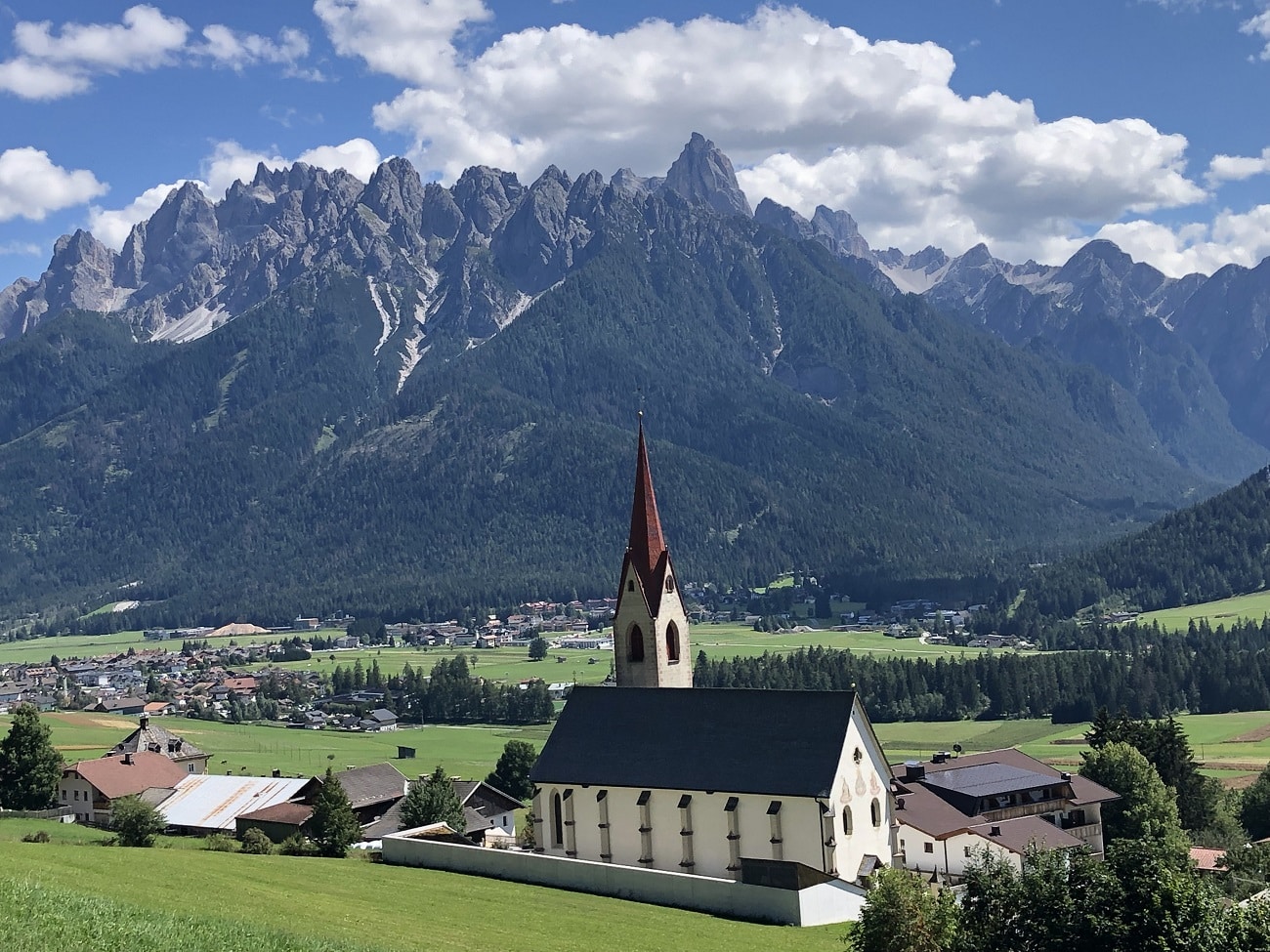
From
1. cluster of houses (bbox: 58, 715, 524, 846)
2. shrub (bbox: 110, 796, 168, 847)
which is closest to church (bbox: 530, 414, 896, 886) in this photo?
cluster of houses (bbox: 58, 715, 524, 846)

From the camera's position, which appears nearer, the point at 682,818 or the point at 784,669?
the point at 682,818

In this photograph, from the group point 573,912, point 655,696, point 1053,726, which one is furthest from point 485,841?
point 1053,726

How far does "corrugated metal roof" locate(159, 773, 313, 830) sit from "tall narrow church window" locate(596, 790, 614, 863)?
2860 centimetres

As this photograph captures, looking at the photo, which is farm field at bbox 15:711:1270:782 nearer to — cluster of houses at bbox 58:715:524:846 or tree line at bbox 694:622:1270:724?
tree line at bbox 694:622:1270:724

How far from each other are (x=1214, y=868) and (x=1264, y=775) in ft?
89.2

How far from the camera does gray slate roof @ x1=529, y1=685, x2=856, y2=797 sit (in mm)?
59031

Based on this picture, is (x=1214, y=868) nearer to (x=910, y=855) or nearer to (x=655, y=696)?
(x=910, y=855)

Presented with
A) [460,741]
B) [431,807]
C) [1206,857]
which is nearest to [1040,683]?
[460,741]

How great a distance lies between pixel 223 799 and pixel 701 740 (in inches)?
1622

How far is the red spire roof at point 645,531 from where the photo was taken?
70.6 meters

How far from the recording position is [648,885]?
5584 centimetres

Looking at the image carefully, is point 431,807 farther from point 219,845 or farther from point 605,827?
point 605,827

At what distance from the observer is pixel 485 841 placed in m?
71.8

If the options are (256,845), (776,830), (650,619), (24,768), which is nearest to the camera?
(776,830)
